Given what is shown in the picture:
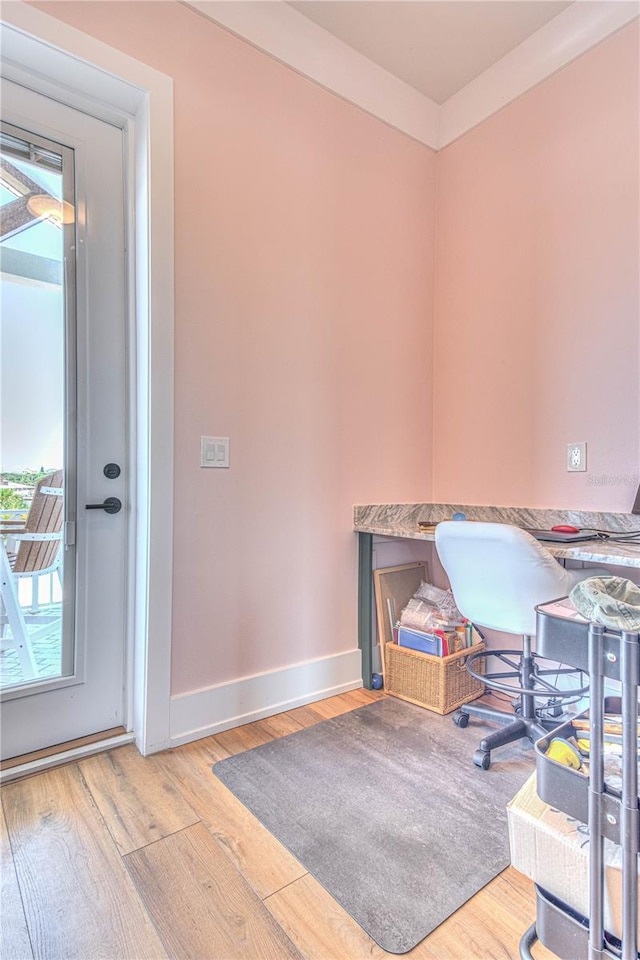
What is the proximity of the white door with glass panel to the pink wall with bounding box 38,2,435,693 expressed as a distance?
259 mm

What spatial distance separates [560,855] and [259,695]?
1.32m

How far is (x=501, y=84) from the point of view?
2.30m

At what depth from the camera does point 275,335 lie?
2.03 metres

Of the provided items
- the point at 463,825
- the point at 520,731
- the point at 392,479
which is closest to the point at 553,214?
the point at 392,479

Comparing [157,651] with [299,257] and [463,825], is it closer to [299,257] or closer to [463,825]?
[463,825]

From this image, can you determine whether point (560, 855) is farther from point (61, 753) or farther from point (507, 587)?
point (61, 753)

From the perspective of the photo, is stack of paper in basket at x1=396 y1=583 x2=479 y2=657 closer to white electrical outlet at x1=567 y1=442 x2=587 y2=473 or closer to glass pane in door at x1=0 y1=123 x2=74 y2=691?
white electrical outlet at x1=567 y1=442 x2=587 y2=473

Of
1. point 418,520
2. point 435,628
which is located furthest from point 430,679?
point 418,520

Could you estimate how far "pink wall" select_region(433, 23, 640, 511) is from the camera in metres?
1.91

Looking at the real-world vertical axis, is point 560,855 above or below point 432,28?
below

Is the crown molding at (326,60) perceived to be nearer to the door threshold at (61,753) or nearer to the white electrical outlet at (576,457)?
the white electrical outlet at (576,457)

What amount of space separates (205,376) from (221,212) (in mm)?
650

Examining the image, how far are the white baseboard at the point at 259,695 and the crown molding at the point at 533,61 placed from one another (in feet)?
8.89

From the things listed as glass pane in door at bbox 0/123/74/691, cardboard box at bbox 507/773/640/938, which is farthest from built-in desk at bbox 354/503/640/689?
glass pane in door at bbox 0/123/74/691
